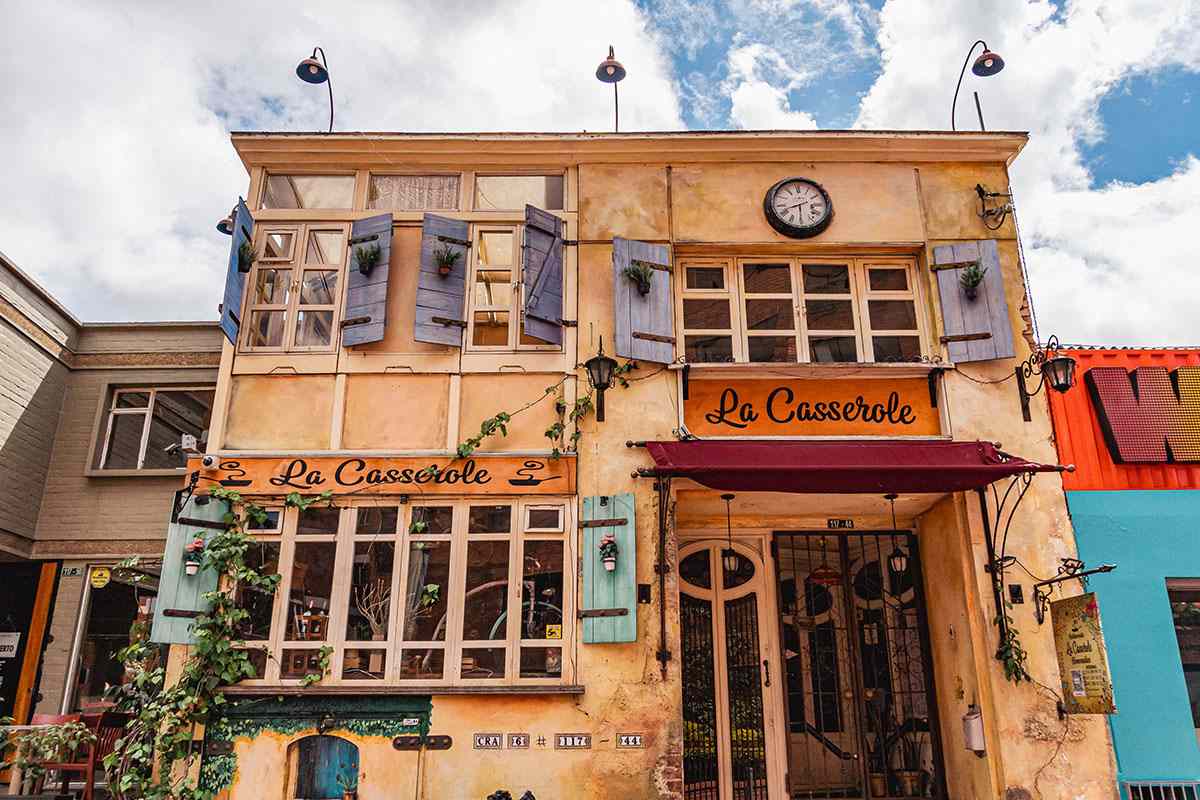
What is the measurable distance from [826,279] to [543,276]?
10.9 feet

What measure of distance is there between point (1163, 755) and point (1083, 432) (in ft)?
11.1

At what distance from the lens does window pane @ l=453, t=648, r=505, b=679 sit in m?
8.63

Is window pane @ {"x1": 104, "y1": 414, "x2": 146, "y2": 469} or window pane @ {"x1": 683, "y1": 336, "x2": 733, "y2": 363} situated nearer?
window pane @ {"x1": 683, "y1": 336, "x2": 733, "y2": 363}

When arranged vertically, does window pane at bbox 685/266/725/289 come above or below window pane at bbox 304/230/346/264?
below

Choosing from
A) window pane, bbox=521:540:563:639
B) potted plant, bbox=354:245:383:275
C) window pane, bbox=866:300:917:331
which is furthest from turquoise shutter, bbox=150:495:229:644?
window pane, bbox=866:300:917:331

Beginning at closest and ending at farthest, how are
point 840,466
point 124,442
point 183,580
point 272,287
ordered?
1. point 840,466
2. point 183,580
3. point 272,287
4. point 124,442

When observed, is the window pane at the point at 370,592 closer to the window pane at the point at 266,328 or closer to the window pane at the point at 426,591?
the window pane at the point at 426,591

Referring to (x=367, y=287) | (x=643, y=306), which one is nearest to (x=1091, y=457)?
(x=643, y=306)

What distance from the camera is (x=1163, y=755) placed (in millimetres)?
8695

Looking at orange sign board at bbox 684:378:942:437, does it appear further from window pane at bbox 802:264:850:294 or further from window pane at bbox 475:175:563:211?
window pane at bbox 475:175:563:211

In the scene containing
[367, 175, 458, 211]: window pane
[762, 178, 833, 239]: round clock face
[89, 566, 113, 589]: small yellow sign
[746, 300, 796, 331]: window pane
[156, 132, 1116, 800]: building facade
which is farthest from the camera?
[89, 566, 113, 589]: small yellow sign

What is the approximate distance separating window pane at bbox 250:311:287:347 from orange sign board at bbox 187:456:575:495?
1406 mm

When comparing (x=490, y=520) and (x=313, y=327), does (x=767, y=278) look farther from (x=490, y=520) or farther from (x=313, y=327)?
(x=313, y=327)

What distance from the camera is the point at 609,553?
8.70 meters
